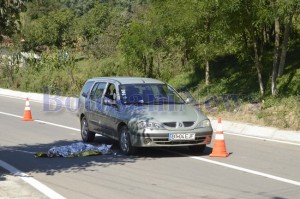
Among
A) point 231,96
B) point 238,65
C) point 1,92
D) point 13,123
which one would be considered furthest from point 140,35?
point 1,92

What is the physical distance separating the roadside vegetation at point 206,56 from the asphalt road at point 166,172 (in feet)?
7.64

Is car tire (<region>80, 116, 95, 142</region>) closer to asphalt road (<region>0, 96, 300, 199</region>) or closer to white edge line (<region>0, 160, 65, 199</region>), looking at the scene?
asphalt road (<region>0, 96, 300, 199</region>)

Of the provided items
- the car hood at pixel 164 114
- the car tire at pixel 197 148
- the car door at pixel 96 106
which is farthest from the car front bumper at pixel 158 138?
the car door at pixel 96 106

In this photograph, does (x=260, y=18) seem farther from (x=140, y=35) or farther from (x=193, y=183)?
(x=140, y=35)

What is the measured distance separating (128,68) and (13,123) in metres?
13.3

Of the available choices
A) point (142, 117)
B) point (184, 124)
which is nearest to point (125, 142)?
point (142, 117)

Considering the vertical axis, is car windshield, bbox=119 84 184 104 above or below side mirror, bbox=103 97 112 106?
above

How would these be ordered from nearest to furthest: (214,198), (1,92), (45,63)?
(214,198) < (1,92) < (45,63)

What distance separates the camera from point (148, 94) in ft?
39.7

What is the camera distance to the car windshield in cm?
1184

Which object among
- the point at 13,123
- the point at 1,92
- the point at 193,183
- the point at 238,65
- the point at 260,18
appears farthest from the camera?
the point at 1,92

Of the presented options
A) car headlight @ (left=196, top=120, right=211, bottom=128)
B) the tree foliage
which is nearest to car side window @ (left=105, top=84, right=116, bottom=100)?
car headlight @ (left=196, top=120, right=211, bottom=128)

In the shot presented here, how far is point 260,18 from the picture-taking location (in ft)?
53.7

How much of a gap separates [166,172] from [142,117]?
1.79 m
